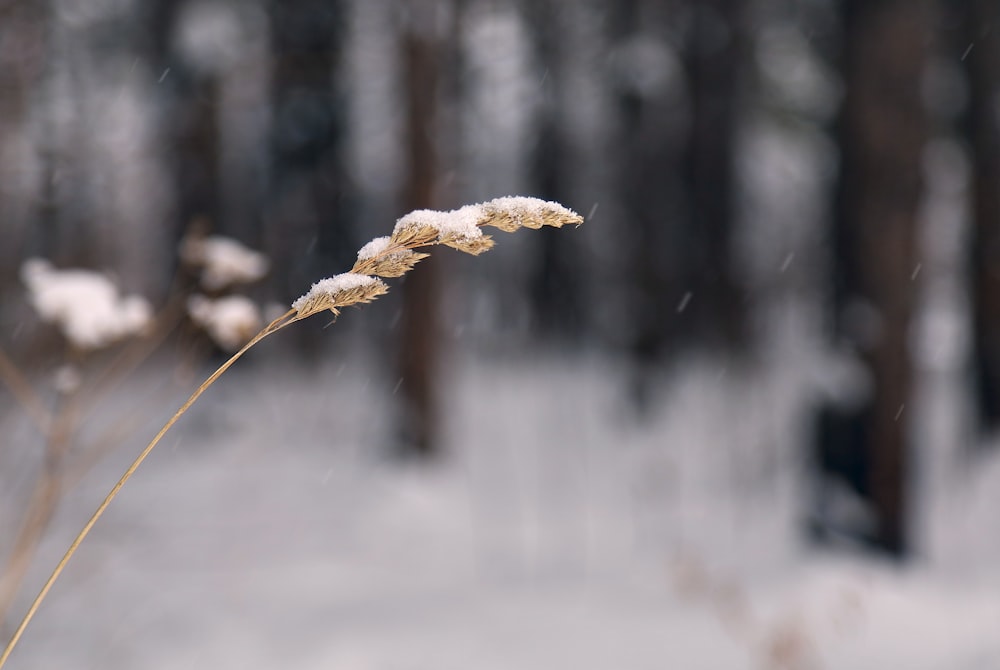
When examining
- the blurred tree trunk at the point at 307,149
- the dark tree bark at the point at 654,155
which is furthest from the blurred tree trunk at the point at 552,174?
the blurred tree trunk at the point at 307,149

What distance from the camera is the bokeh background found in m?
3.68

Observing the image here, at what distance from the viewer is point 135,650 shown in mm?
3352

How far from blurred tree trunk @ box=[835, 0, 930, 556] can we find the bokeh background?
0.7 inches

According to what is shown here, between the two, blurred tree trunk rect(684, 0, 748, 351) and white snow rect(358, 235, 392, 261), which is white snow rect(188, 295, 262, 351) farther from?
blurred tree trunk rect(684, 0, 748, 351)

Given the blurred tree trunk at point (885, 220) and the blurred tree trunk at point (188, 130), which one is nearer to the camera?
the blurred tree trunk at point (885, 220)

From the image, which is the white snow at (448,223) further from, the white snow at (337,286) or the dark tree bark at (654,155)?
the dark tree bark at (654,155)

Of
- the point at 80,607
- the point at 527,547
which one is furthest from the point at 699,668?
the point at 80,607

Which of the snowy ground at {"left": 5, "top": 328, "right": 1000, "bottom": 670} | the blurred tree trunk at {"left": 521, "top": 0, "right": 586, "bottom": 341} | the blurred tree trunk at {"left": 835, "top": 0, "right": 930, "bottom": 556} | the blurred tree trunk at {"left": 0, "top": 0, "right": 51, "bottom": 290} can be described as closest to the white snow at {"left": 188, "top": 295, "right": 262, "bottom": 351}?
the snowy ground at {"left": 5, "top": 328, "right": 1000, "bottom": 670}

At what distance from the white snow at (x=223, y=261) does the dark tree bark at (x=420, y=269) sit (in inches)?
157

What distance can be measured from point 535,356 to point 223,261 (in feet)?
36.8

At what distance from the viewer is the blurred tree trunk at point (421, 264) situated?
20.4 feet

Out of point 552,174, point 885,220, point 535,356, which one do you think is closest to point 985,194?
point 885,220

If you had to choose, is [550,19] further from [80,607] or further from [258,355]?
[80,607]

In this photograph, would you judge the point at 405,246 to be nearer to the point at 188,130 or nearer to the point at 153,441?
the point at 153,441
